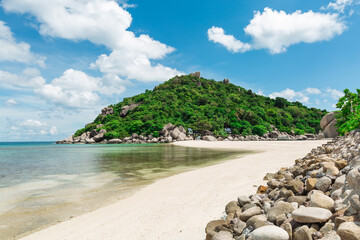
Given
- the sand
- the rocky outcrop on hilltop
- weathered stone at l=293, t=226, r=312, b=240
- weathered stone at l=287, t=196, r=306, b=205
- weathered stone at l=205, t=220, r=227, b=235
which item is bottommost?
the sand

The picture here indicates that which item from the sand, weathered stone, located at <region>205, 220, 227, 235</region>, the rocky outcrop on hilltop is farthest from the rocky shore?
weathered stone, located at <region>205, 220, 227, 235</region>

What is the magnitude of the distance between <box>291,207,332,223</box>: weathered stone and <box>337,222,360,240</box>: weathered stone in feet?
1.25

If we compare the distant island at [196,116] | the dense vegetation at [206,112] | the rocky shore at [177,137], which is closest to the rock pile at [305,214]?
the rocky shore at [177,137]

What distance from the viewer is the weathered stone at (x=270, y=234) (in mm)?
3067

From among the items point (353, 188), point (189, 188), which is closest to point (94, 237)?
point (189, 188)

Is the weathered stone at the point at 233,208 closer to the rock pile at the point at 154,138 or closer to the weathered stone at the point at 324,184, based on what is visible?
the weathered stone at the point at 324,184

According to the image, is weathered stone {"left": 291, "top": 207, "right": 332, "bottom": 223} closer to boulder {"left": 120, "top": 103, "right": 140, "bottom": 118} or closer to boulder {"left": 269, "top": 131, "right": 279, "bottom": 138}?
boulder {"left": 269, "top": 131, "right": 279, "bottom": 138}

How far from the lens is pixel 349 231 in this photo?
8.61 feet

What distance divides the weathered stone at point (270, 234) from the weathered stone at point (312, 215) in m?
0.39

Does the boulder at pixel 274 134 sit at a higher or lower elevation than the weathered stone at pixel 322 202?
higher

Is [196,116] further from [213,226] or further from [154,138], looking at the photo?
[213,226]

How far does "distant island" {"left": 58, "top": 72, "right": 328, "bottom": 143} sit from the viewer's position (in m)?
88.4

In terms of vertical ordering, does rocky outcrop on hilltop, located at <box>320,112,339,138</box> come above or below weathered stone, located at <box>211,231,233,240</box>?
above

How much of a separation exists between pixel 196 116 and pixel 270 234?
9555cm
